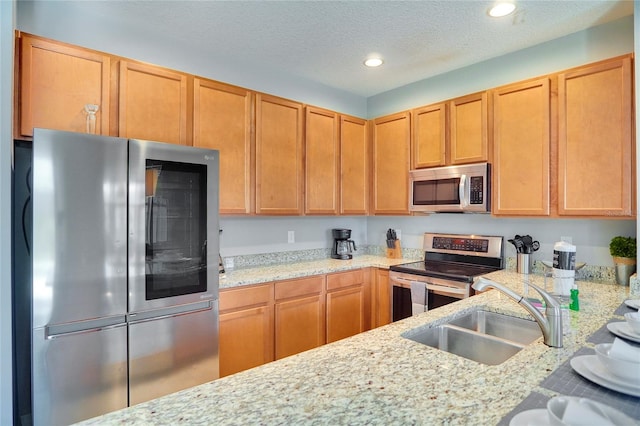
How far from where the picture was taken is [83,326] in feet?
5.86

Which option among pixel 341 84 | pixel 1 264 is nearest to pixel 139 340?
pixel 1 264

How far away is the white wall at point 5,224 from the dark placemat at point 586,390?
219 cm

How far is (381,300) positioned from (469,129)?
1721 millimetres

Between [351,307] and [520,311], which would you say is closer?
[520,311]

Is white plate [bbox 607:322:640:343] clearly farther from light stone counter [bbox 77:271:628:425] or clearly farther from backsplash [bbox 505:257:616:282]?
backsplash [bbox 505:257:616:282]

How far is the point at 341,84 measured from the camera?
11.9 feet

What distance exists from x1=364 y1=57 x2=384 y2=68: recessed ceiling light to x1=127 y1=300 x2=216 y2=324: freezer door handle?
233 cm

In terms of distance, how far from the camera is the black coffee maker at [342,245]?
145 inches

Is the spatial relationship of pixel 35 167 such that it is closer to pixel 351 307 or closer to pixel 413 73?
pixel 351 307

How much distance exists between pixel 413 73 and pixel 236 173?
1957mm

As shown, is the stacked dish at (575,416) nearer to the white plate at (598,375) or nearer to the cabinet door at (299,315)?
the white plate at (598,375)

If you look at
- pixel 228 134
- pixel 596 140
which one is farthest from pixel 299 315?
pixel 596 140

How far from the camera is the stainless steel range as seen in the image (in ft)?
8.97

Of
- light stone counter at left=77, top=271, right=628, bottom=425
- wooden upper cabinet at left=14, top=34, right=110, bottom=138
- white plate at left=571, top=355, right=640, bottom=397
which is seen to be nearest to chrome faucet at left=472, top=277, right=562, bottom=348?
light stone counter at left=77, top=271, right=628, bottom=425
